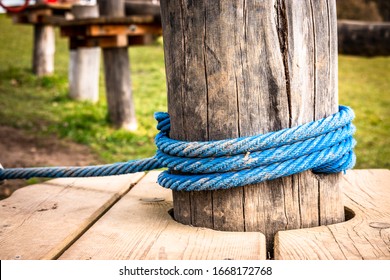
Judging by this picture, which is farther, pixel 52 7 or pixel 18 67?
pixel 18 67

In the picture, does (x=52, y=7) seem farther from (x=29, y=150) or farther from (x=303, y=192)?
(x=303, y=192)

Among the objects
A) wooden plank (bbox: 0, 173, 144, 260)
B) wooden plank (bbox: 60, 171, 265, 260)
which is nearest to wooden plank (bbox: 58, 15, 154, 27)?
wooden plank (bbox: 0, 173, 144, 260)

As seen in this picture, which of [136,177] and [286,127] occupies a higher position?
[286,127]

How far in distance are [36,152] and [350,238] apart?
4.56m

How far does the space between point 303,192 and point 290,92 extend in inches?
11.7

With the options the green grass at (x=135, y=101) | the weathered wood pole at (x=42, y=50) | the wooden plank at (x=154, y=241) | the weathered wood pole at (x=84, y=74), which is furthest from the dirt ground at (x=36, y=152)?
the weathered wood pole at (x=42, y=50)

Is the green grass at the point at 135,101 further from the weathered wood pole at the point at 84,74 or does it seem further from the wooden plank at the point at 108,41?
the wooden plank at the point at 108,41

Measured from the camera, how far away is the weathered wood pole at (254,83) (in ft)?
4.96

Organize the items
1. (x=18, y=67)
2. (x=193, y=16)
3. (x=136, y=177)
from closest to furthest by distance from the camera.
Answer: (x=193, y=16) < (x=136, y=177) < (x=18, y=67)

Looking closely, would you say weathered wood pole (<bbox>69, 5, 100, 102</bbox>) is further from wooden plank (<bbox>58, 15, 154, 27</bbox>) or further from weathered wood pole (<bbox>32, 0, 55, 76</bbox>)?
weathered wood pole (<bbox>32, 0, 55, 76</bbox>)

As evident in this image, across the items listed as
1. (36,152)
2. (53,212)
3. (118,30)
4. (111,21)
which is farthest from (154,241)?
(118,30)

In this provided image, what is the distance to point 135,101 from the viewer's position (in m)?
8.10

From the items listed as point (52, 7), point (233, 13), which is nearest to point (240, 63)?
point (233, 13)

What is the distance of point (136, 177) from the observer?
2.37 metres
